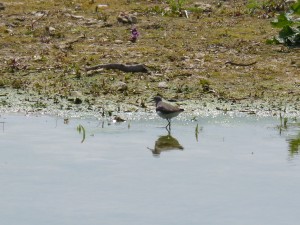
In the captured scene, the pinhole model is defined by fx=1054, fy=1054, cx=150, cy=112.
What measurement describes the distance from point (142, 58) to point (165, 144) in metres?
4.60

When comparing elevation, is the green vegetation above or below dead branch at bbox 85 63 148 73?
above

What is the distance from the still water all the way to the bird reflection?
0.01 meters

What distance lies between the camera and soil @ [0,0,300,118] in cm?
1415

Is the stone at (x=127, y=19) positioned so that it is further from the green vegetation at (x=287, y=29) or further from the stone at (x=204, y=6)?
the green vegetation at (x=287, y=29)

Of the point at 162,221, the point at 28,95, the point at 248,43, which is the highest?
the point at 248,43

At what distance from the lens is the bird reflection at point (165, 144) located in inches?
448

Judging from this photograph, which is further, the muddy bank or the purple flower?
the purple flower

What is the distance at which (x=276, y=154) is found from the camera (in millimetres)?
11141

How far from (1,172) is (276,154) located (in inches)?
115

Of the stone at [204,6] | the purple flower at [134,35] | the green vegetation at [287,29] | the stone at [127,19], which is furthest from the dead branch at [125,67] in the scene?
the stone at [204,6]

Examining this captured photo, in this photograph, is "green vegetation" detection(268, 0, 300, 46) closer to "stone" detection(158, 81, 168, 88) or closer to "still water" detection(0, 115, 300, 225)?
"stone" detection(158, 81, 168, 88)

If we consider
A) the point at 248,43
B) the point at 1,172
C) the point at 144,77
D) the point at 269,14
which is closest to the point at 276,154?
the point at 1,172

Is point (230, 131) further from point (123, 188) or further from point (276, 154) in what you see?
point (123, 188)

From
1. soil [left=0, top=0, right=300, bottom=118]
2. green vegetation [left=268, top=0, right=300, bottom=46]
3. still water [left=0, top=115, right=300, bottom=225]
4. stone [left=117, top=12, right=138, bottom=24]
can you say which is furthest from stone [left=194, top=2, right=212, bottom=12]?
still water [left=0, top=115, right=300, bottom=225]
